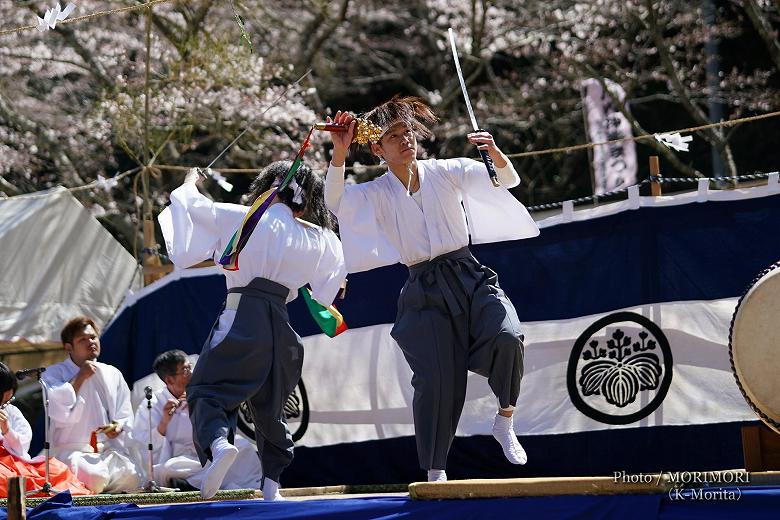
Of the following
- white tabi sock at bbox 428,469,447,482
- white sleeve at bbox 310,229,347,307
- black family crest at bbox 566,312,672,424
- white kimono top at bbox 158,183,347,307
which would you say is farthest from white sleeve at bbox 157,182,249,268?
black family crest at bbox 566,312,672,424

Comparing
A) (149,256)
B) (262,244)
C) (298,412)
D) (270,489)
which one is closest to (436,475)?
(270,489)

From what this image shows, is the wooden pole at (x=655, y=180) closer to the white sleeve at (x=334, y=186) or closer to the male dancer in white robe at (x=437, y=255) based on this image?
the male dancer in white robe at (x=437, y=255)

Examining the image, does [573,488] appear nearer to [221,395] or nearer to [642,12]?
[221,395]

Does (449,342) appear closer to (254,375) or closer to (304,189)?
(254,375)

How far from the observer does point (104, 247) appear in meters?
7.34

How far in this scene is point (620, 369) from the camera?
17.3ft

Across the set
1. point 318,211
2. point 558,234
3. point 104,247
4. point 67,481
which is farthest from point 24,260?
point 558,234

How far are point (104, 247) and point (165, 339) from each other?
994 millimetres

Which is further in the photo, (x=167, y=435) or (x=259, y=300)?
(x=167, y=435)

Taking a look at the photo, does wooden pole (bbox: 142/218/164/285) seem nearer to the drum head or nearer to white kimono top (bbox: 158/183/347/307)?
white kimono top (bbox: 158/183/347/307)

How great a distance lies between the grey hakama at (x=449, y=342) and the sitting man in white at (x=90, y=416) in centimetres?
233

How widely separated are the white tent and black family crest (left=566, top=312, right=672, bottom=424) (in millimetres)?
3358

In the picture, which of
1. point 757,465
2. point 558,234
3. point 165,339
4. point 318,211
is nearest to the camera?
point 757,465

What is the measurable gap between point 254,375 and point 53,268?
10.3 feet
